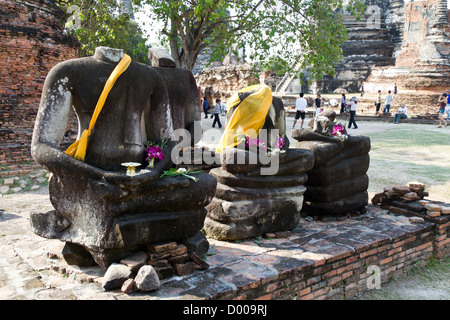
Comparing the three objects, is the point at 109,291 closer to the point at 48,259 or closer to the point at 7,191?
the point at 48,259

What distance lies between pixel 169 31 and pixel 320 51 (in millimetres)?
3889

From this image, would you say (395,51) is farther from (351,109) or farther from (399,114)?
(351,109)

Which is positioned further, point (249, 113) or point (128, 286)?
point (249, 113)

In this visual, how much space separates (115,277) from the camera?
2.69 m

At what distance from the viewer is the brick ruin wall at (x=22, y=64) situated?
25.8ft

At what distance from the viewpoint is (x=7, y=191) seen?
661 cm

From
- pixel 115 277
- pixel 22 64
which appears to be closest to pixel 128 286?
pixel 115 277

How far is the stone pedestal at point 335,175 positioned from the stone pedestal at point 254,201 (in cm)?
47

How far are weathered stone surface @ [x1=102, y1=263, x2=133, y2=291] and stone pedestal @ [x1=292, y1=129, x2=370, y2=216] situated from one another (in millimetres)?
2572

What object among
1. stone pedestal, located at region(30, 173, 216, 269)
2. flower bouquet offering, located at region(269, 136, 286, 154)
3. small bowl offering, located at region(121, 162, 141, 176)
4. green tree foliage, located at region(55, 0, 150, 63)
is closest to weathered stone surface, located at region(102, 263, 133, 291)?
stone pedestal, located at region(30, 173, 216, 269)

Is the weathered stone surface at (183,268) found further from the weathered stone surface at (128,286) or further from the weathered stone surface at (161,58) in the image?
the weathered stone surface at (161,58)

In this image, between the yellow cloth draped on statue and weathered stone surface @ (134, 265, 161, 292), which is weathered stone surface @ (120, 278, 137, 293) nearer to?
weathered stone surface @ (134, 265, 161, 292)

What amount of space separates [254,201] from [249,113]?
0.95m
